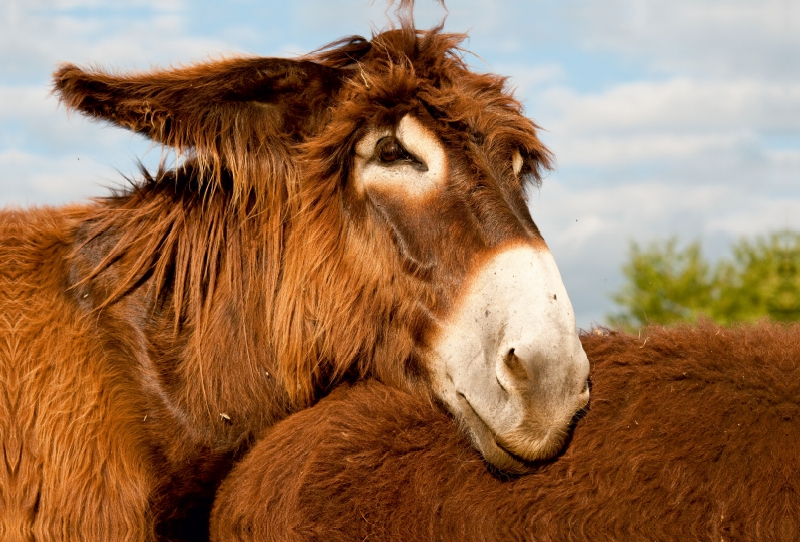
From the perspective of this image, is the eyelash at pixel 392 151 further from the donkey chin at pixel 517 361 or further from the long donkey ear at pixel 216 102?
the donkey chin at pixel 517 361

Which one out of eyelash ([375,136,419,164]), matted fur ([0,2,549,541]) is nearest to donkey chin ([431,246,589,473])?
matted fur ([0,2,549,541])

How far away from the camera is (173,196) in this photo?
397 centimetres

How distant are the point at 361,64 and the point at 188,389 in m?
1.67

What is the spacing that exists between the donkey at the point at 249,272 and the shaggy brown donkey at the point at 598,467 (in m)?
0.26

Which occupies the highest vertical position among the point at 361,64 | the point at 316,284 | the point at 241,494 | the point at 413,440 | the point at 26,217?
the point at 361,64

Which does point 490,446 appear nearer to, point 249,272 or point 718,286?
point 249,272

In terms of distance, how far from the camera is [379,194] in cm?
359

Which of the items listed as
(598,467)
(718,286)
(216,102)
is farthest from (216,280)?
(718,286)

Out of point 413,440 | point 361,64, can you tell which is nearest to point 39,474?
point 413,440

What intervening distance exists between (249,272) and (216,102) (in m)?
0.79

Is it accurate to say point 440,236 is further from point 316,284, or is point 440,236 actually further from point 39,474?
point 39,474

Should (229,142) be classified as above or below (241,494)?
above

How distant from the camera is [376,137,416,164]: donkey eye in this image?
11.7 feet

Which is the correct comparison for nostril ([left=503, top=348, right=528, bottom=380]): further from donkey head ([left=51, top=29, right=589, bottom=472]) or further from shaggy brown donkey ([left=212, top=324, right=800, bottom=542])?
shaggy brown donkey ([left=212, top=324, right=800, bottom=542])
